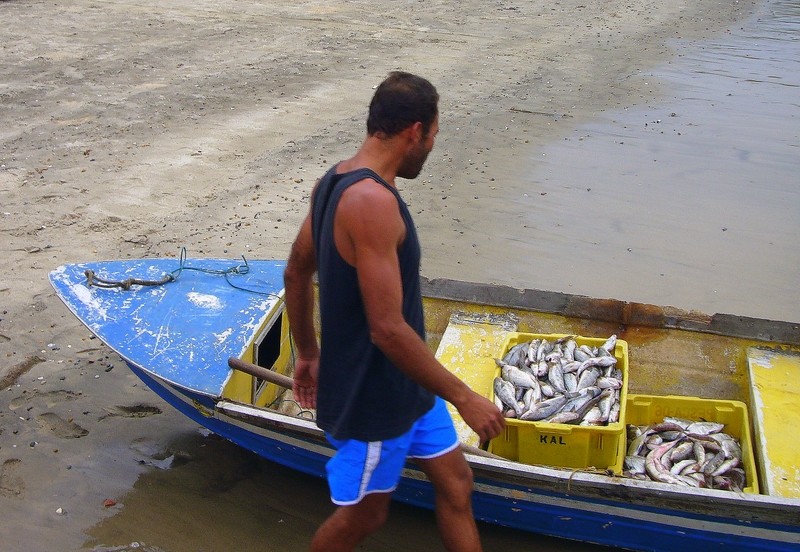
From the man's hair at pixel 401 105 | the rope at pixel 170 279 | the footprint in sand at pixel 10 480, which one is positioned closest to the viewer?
the man's hair at pixel 401 105

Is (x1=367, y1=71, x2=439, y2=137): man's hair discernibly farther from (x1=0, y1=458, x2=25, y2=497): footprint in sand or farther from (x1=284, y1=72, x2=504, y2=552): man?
(x1=0, y1=458, x2=25, y2=497): footprint in sand

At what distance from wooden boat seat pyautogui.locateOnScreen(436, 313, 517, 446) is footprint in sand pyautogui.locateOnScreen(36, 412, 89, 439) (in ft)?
7.54

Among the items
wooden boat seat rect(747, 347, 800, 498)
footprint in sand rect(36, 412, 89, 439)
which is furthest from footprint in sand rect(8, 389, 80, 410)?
wooden boat seat rect(747, 347, 800, 498)

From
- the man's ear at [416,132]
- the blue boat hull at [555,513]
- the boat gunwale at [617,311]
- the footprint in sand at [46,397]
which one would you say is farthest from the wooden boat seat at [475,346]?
the footprint in sand at [46,397]

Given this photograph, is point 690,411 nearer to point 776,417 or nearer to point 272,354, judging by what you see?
point 776,417

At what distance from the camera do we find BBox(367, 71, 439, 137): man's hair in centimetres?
298

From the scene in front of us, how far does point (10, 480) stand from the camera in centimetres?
505

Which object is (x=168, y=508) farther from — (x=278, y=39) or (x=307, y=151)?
(x=278, y=39)

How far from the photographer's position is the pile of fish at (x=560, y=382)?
180 inches

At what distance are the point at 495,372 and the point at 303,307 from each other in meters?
1.72

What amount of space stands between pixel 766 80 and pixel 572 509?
1181 centimetres

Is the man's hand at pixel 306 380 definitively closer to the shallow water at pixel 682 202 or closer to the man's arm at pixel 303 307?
the man's arm at pixel 303 307

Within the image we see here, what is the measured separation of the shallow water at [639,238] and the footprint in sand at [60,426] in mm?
638

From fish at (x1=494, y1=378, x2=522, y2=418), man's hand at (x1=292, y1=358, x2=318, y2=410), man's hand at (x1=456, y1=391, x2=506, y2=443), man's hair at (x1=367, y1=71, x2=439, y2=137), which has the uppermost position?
man's hair at (x1=367, y1=71, x2=439, y2=137)
